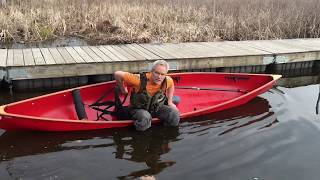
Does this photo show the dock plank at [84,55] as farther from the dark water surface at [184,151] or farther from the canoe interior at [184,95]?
the dark water surface at [184,151]

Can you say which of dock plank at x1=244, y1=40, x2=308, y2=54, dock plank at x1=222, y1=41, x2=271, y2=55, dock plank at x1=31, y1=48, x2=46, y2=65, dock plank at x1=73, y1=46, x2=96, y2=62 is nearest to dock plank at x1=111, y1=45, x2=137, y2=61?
dock plank at x1=73, y1=46, x2=96, y2=62

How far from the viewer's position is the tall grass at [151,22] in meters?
10.2

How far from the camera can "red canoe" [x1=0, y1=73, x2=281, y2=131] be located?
200 inches

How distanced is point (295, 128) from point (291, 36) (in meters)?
5.54

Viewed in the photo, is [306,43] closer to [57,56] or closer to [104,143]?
[57,56]

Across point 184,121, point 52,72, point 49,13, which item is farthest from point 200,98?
point 49,13

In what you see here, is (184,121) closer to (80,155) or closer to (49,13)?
(80,155)

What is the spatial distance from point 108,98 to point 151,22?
5214mm

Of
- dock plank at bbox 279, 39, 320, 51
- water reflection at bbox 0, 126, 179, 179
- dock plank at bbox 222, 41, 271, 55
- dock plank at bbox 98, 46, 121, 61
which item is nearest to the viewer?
water reflection at bbox 0, 126, 179, 179

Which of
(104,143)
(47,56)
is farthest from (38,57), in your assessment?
(104,143)

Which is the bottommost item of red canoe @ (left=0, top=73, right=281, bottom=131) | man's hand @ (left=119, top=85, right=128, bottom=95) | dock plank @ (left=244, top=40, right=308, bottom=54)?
red canoe @ (left=0, top=73, right=281, bottom=131)

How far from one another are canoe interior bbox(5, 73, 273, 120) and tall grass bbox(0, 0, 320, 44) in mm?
3067

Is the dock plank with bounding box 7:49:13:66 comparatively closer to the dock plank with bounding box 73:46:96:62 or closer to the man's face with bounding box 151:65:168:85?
the dock plank with bounding box 73:46:96:62

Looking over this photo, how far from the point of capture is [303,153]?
5160 mm
